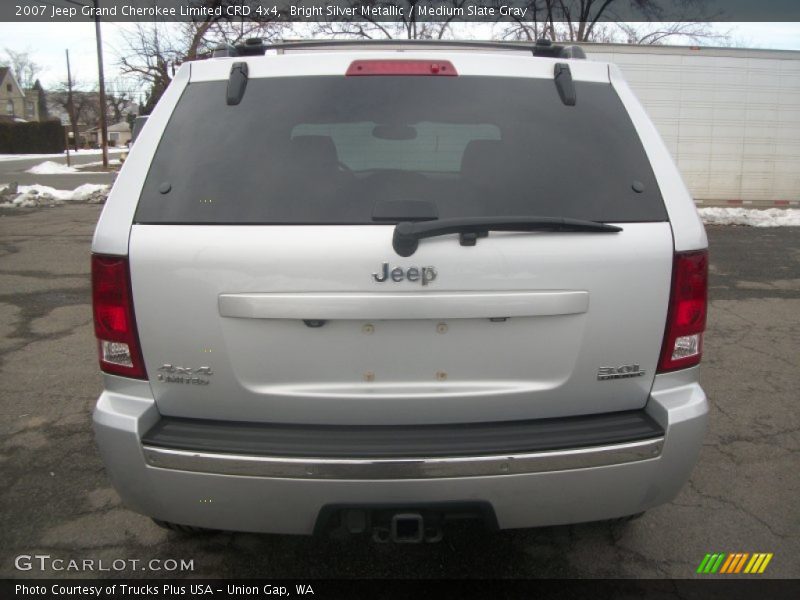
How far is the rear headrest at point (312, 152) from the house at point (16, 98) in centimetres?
10027

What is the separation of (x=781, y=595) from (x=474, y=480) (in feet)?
4.70

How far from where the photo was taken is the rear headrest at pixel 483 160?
2131mm

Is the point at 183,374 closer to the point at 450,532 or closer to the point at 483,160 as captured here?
the point at 483,160

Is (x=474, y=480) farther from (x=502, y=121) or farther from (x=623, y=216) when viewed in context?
(x=502, y=121)

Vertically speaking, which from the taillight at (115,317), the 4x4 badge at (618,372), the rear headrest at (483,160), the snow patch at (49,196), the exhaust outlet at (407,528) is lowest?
the snow patch at (49,196)

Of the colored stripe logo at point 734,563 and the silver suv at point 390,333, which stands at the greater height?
the silver suv at point 390,333

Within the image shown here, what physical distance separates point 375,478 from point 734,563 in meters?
1.69

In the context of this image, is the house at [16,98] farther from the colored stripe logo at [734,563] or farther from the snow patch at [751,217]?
the colored stripe logo at [734,563]

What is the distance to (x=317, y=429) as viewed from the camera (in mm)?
2016

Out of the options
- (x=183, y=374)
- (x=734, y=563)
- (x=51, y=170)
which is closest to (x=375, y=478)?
(x=183, y=374)

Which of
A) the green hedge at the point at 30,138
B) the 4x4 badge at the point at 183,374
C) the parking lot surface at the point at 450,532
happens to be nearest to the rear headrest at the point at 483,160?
the 4x4 badge at the point at 183,374

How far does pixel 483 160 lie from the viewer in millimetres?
2182

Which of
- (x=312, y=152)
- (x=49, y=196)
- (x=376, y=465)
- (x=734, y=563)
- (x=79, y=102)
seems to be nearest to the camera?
(x=376, y=465)

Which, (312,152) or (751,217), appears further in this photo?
(751,217)
